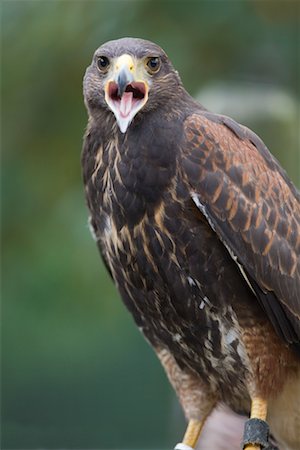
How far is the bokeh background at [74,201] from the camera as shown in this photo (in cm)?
1002

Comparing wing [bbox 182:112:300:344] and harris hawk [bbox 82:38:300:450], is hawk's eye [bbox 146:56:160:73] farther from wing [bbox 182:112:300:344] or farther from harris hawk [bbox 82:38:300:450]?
wing [bbox 182:112:300:344]

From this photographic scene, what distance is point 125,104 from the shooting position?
5258 mm

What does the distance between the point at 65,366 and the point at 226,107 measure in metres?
4.69

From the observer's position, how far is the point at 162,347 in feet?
19.7

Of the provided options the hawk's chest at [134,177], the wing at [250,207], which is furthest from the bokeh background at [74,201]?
the hawk's chest at [134,177]

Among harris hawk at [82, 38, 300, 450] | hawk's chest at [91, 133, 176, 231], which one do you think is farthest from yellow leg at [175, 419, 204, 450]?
hawk's chest at [91, 133, 176, 231]

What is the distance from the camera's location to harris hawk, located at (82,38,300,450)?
5340mm

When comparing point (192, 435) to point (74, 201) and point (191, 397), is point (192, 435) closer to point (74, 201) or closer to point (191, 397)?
point (191, 397)

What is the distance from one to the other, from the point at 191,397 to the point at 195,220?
0.99 meters

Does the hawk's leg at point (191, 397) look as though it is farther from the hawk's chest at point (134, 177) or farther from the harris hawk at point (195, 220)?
the hawk's chest at point (134, 177)

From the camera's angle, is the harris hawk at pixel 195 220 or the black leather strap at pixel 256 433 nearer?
the harris hawk at pixel 195 220

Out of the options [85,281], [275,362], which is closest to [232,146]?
[275,362]

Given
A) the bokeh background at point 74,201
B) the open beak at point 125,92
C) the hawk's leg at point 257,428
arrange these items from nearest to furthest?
1. the open beak at point 125,92
2. the hawk's leg at point 257,428
3. the bokeh background at point 74,201

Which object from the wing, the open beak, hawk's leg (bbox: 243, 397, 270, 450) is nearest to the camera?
the open beak
